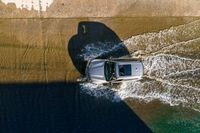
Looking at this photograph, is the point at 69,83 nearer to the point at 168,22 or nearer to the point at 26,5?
the point at 26,5

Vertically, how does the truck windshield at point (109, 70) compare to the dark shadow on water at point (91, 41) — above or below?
below

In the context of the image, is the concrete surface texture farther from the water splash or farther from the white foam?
the water splash

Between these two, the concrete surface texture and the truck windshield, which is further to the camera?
the concrete surface texture

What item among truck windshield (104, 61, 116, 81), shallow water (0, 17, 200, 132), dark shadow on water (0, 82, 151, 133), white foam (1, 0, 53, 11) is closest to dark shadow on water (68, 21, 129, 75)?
shallow water (0, 17, 200, 132)

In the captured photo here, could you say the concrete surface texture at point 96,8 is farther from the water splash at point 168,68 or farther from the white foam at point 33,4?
the water splash at point 168,68

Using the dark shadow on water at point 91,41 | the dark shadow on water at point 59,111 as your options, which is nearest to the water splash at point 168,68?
the dark shadow on water at point 91,41

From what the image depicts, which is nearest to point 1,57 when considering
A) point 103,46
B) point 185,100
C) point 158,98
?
point 103,46

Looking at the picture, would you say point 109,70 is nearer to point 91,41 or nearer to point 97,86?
point 97,86

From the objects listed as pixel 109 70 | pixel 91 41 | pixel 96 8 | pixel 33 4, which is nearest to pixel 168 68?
pixel 109 70
